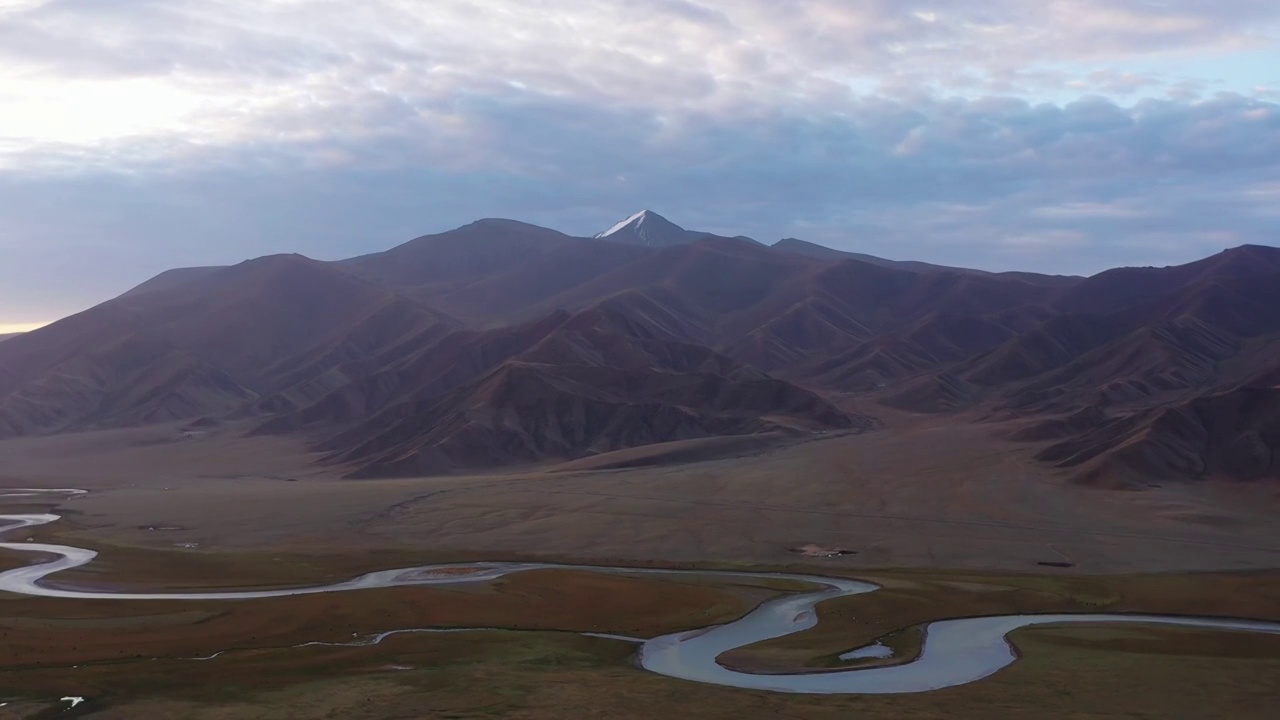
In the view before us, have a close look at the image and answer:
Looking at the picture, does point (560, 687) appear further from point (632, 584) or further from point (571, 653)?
point (632, 584)

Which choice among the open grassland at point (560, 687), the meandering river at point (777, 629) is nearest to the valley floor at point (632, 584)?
the open grassland at point (560, 687)

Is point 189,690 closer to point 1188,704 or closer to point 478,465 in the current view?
point 1188,704

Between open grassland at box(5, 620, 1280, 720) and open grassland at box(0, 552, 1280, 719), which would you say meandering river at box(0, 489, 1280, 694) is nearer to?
open grassland at box(0, 552, 1280, 719)

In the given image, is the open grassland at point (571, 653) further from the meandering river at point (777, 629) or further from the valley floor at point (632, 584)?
the meandering river at point (777, 629)

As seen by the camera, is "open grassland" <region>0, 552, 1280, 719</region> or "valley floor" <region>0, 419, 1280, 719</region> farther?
"valley floor" <region>0, 419, 1280, 719</region>

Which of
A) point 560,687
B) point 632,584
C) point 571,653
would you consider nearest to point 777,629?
point 571,653

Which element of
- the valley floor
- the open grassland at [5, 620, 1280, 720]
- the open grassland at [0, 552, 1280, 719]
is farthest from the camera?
the valley floor

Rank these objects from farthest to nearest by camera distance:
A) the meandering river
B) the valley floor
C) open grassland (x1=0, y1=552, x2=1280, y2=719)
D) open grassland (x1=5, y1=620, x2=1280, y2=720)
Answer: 1. the meandering river
2. the valley floor
3. open grassland (x1=0, y1=552, x2=1280, y2=719)
4. open grassland (x1=5, y1=620, x2=1280, y2=720)

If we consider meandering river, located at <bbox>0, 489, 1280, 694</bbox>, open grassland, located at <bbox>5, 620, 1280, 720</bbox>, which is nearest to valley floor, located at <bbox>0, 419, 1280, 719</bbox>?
open grassland, located at <bbox>5, 620, 1280, 720</bbox>

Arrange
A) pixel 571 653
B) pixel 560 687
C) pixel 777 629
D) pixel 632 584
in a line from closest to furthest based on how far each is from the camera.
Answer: pixel 560 687 < pixel 571 653 < pixel 777 629 < pixel 632 584
